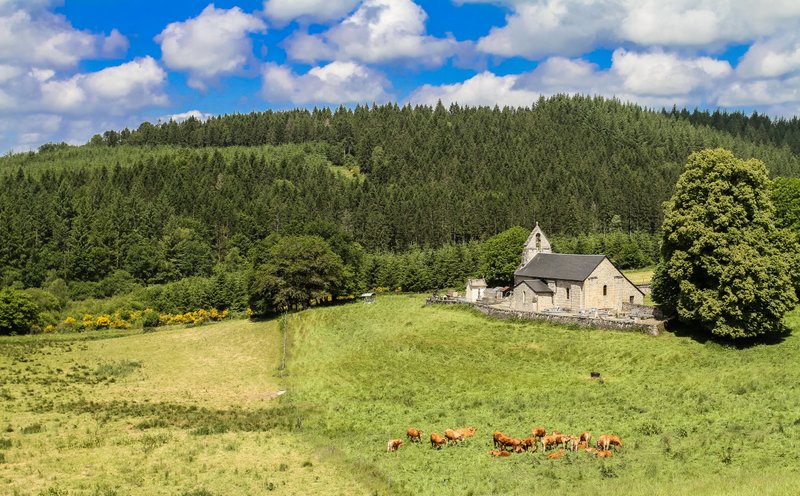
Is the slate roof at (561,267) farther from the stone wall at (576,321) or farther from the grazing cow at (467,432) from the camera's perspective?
the grazing cow at (467,432)

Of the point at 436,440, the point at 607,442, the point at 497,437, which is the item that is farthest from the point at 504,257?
the point at 607,442

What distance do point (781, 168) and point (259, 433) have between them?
640ft

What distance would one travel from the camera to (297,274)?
77.9 meters

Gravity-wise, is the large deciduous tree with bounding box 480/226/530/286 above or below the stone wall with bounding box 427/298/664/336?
above

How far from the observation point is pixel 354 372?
4847 centimetres

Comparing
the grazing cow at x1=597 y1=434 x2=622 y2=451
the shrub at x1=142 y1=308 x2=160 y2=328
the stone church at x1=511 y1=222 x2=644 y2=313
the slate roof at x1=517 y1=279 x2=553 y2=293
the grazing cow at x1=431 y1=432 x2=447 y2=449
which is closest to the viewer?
the grazing cow at x1=597 y1=434 x2=622 y2=451

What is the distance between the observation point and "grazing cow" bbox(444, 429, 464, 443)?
29.5 meters

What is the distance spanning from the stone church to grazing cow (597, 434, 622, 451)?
3644cm

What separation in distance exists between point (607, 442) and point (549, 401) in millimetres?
10521

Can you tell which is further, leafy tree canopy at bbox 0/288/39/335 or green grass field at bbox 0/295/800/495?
leafy tree canopy at bbox 0/288/39/335

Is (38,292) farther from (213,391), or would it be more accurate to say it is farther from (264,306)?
(213,391)

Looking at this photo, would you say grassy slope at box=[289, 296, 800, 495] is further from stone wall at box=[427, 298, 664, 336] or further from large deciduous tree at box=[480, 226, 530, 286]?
large deciduous tree at box=[480, 226, 530, 286]

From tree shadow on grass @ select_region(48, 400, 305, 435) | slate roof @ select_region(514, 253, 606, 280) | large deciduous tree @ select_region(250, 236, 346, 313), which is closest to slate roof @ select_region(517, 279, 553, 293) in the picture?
slate roof @ select_region(514, 253, 606, 280)

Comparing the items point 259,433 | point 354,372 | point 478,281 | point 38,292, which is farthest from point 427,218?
point 259,433
